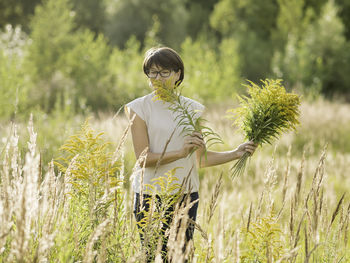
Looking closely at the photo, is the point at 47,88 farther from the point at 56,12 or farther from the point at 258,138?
the point at 258,138

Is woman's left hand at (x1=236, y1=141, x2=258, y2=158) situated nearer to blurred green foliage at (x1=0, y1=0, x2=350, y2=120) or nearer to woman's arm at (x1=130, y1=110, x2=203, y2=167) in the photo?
woman's arm at (x1=130, y1=110, x2=203, y2=167)

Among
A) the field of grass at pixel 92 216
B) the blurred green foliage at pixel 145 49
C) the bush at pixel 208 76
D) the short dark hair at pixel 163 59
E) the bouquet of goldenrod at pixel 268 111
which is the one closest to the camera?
the field of grass at pixel 92 216

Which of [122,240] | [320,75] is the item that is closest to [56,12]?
[320,75]

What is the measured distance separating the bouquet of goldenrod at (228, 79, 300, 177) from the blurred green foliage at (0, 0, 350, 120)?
0.25 metres

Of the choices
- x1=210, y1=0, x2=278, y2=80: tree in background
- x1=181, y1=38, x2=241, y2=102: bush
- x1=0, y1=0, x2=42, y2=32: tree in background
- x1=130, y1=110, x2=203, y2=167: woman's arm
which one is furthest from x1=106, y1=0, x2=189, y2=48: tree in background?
x1=130, y1=110, x2=203, y2=167: woman's arm

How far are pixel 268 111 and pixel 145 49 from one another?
13.6 metres

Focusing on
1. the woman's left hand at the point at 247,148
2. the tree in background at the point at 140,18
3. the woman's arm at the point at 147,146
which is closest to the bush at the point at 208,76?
the woman's arm at the point at 147,146

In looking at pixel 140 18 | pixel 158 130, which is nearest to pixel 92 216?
pixel 158 130

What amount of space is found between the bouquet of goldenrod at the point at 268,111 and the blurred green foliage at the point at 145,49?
252 millimetres

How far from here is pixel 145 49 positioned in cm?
1521

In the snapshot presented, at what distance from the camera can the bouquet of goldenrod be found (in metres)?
1.97

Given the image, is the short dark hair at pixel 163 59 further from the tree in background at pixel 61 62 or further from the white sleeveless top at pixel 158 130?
the tree in background at pixel 61 62

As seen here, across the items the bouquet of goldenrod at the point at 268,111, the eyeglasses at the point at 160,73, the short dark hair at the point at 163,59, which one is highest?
the short dark hair at the point at 163,59

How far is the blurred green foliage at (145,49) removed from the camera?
34.5ft
